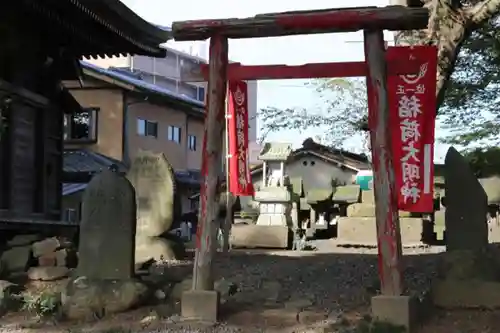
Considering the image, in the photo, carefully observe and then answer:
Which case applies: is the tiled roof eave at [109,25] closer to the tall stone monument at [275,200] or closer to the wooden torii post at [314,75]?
the wooden torii post at [314,75]

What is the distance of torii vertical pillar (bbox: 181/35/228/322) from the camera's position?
23.1 feet

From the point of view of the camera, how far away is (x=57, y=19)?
11016 mm

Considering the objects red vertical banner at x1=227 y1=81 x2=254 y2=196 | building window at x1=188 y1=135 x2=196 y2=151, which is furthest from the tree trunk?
building window at x1=188 y1=135 x2=196 y2=151

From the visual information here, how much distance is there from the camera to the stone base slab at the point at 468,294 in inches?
271

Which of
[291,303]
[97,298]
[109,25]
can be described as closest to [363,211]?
[109,25]

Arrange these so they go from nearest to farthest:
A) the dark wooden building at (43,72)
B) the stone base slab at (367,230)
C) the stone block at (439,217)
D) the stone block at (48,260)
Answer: the stone block at (48,260), the dark wooden building at (43,72), the stone base slab at (367,230), the stone block at (439,217)

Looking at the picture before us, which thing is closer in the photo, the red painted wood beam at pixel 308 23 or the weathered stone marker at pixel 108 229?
the red painted wood beam at pixel 308 23

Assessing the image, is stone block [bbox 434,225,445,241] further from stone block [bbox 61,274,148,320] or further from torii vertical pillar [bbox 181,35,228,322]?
stone block [bbox 61,274,148,320]

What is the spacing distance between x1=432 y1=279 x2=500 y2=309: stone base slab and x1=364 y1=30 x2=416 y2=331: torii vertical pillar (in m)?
0.61

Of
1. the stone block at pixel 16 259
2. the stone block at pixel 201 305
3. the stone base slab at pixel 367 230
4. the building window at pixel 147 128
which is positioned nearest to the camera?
the stone block at pixel 201 305

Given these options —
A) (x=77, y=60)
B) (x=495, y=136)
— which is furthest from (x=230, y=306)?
(x=495, y=136)

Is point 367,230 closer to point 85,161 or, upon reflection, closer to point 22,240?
point 22,240

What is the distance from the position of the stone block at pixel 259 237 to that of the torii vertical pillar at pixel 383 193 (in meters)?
7.09

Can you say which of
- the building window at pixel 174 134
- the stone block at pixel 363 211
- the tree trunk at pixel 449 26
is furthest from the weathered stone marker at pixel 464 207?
the building window at pixel 174 134
